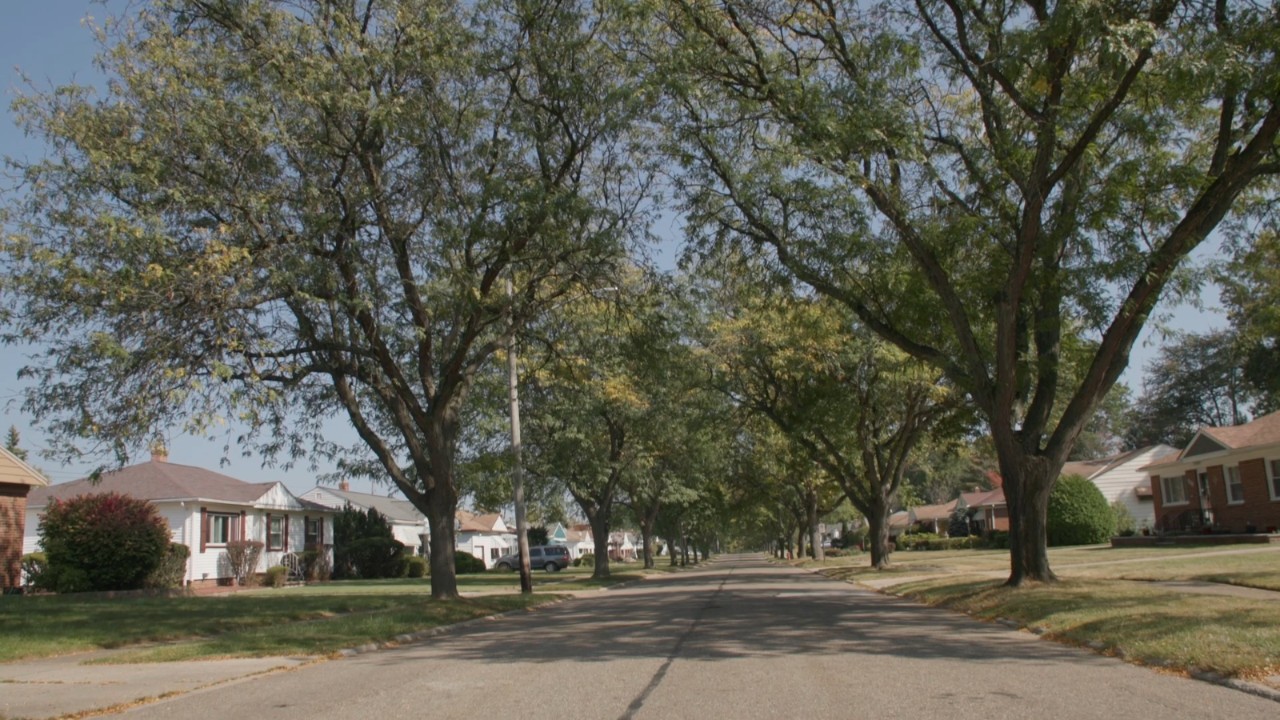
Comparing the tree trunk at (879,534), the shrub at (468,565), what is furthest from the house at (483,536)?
the tree trunk at (879,534)

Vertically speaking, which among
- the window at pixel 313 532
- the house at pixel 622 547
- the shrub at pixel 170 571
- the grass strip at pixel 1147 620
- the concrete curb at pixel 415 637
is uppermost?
the window at pixel 313 532

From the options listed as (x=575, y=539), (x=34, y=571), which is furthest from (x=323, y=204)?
(x=575, y=539)

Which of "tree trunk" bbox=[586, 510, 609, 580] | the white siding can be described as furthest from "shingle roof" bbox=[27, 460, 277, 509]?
the white siding

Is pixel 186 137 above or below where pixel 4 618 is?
above

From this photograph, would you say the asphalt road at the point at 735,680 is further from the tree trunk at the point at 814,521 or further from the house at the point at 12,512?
the tree trunk at the point at 814,521

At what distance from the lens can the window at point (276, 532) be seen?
40219 mm

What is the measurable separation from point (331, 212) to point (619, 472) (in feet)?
70.2

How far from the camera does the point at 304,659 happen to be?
12492 mm

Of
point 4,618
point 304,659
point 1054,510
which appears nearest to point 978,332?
point 304,659

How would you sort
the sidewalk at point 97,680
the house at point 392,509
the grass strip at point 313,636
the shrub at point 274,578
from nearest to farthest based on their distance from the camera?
the sidewalk at point 97,680, the grass strip at point 313,636, the shrub at point 274,578, the house at point 392,509

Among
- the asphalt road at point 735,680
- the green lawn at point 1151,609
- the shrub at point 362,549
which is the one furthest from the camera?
the shrub at point 362,549

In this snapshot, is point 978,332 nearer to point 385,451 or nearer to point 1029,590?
point 1029,590

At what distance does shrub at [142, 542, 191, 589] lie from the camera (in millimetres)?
27422

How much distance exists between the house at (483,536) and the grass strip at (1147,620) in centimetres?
6080
